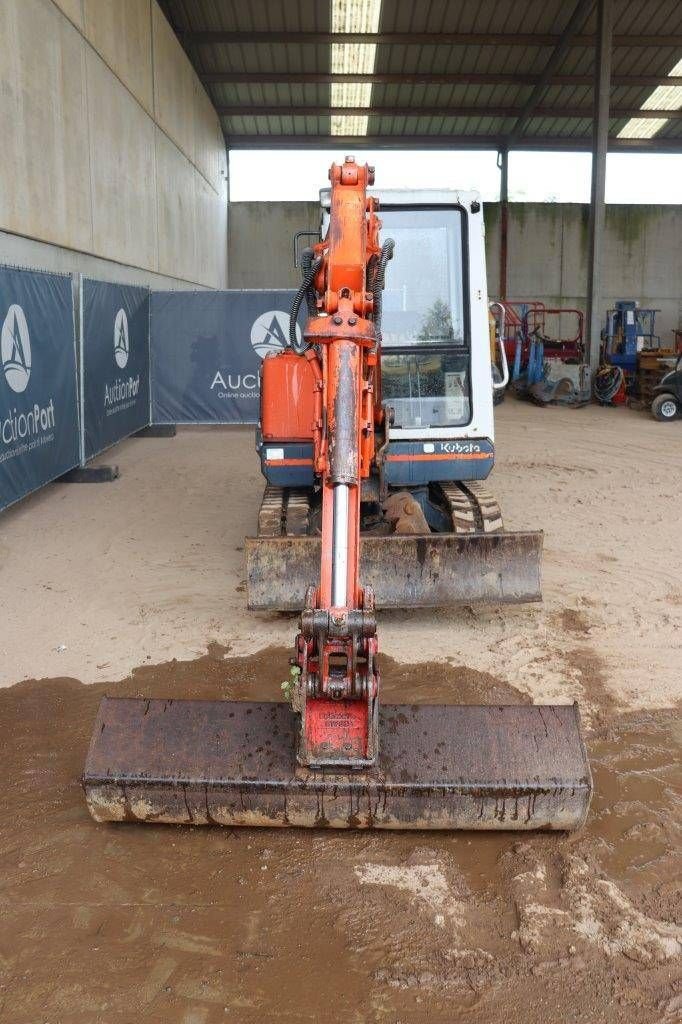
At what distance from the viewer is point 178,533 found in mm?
7793

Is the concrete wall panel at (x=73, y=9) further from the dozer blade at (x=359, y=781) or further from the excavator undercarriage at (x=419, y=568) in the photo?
the dozer blade at (x=359, y=781)

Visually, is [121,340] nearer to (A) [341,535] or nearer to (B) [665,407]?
(A) [341,535]

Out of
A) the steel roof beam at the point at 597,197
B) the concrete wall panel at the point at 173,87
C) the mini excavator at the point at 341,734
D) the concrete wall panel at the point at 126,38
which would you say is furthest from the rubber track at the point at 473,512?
the steel roof beam at the point at 597,197

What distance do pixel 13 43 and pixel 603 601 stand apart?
7526mm

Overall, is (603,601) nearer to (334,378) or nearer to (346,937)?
(334,378)

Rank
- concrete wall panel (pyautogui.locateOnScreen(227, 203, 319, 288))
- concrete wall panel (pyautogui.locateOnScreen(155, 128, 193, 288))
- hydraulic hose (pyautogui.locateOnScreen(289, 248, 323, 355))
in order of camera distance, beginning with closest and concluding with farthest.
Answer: hydraulic hose (pyautogui.locateOnScreen(289, 248, 323, 355)) < concrete wall panel (pyautogui.locateOnScreen(155, 128, 193, 288)) < concrete wall panel (pyautogui.locateOnScreen(227, 203, 319, 288))

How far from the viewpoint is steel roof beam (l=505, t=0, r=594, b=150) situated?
18.2 meters

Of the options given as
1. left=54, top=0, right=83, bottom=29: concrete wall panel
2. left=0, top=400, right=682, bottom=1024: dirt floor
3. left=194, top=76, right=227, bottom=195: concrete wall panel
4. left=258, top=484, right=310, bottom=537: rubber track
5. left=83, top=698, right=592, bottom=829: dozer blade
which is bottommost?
left=0, top=400, right=682, bottom=1024: dirt floor

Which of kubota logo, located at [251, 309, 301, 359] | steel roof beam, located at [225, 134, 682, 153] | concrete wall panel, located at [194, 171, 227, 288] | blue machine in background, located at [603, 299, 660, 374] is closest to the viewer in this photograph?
kubota logo, located at [251, 309, 301, 359]

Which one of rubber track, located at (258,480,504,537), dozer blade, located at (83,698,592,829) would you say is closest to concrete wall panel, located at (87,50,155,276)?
rubber track, located at (258,480,504,537)

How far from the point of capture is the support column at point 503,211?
25203mm

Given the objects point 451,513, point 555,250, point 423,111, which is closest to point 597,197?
point 423,111

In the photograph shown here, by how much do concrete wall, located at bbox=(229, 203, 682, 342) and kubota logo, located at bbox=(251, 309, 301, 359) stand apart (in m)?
12.9

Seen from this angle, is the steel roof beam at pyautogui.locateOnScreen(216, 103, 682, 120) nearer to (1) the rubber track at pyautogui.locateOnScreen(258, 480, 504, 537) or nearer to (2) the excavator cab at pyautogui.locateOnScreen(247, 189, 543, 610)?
(2) the excavator cab at pyautogui.locateOnScreen(247, 189, 543, 610)
